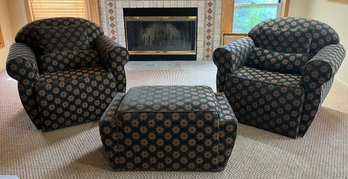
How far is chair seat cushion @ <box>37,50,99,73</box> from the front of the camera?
2562 millimetres

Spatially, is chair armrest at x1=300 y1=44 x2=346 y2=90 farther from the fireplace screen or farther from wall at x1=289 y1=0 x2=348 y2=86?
the fireplace screen

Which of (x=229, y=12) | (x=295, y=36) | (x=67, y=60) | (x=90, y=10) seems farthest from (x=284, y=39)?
(x=90, y=10)

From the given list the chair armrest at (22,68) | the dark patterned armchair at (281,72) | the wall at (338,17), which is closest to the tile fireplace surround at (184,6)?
the wall at (338,17)

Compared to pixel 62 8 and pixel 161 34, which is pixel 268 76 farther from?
pixel 62 8

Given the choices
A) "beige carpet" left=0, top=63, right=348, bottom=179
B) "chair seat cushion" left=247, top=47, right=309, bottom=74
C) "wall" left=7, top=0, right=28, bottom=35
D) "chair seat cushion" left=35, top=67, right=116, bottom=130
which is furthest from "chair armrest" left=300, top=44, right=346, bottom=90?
"wall" left=7, top=0, right=28, bottom=35

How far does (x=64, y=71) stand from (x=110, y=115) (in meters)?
1.02

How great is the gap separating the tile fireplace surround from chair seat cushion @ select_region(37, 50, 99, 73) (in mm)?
1776

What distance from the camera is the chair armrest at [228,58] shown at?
2.39 metres

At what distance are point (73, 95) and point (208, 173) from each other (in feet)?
4.24

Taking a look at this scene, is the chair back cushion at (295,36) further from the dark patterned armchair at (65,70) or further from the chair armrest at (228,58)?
the dark patterned armchair at (65,70)

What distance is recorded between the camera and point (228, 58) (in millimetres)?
2383

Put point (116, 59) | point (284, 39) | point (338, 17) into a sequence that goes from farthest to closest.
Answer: point (338, 17) → point (284, 39) → point (116, 59)

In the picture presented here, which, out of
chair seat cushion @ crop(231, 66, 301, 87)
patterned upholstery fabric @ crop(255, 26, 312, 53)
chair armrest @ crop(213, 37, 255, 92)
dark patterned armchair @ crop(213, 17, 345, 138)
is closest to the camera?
dark patterned armchair @ crop(213, 17, 345, 138)

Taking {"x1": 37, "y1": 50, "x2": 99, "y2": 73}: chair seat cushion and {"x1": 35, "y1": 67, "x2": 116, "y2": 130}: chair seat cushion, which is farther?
{"x1": 37, "y1": 50, "x2": 99, "y2": 73}: chair seat cushion
